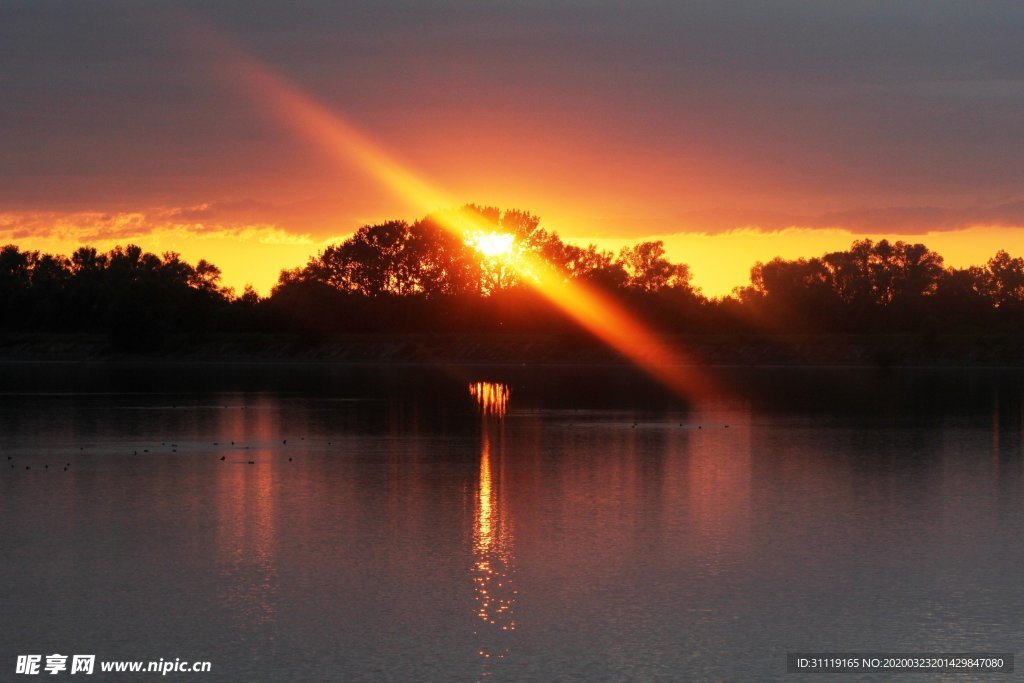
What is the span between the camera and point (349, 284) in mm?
163125

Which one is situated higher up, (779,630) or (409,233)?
(409,233)

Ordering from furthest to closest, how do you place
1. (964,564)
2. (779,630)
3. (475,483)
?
(475,483) < (964,564) < (779,630)

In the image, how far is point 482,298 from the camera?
154000 millimetres

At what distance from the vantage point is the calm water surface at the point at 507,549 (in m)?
14.0

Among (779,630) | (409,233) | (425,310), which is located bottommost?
(779,630)

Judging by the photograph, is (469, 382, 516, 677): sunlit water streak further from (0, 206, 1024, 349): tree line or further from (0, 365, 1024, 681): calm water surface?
(0, 206, 1024, 349): tree line

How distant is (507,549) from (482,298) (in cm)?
13489

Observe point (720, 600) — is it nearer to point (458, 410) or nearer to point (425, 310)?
point (458, 410)

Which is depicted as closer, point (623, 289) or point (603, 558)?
point (603, 558)

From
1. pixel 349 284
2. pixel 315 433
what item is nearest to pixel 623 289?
pixel 349 284

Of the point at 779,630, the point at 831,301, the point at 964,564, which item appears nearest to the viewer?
Result: the point at 779,630

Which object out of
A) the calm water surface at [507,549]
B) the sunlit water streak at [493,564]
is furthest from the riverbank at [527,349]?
the sunlit water streak at [493,564]

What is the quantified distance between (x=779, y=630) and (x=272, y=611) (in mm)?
5938

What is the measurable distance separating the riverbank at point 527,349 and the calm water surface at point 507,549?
310 feet
